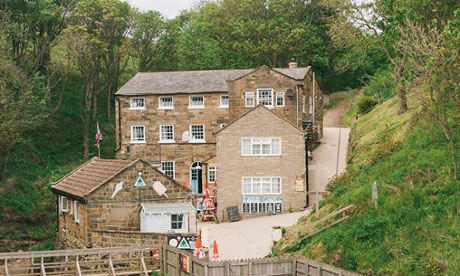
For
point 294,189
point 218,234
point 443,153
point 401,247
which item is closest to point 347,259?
point 401,247

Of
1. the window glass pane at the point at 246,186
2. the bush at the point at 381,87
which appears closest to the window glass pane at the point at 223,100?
the window glass pane at the point at 246,186

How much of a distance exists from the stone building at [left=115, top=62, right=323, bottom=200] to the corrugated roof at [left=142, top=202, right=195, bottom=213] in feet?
52.5

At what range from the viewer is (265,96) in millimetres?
50312

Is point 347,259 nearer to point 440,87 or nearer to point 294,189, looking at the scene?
point 440,87

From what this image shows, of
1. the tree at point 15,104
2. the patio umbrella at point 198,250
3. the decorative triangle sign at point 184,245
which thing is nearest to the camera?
the patio umbrella at point 198,250

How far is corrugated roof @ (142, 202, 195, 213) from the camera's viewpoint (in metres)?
32.3

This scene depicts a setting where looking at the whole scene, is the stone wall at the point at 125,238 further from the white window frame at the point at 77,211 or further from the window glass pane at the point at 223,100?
the window glass pane at the point at 223,100

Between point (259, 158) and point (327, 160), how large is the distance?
8.25 m

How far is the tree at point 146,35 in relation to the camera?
66.1 m

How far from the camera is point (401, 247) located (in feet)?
74.9

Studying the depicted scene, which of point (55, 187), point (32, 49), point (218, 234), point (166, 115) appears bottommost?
point (218, 234)

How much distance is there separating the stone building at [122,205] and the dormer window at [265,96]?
17.3 m

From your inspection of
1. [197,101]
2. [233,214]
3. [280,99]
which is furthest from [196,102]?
[233,214]

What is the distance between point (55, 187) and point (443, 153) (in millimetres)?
19592
